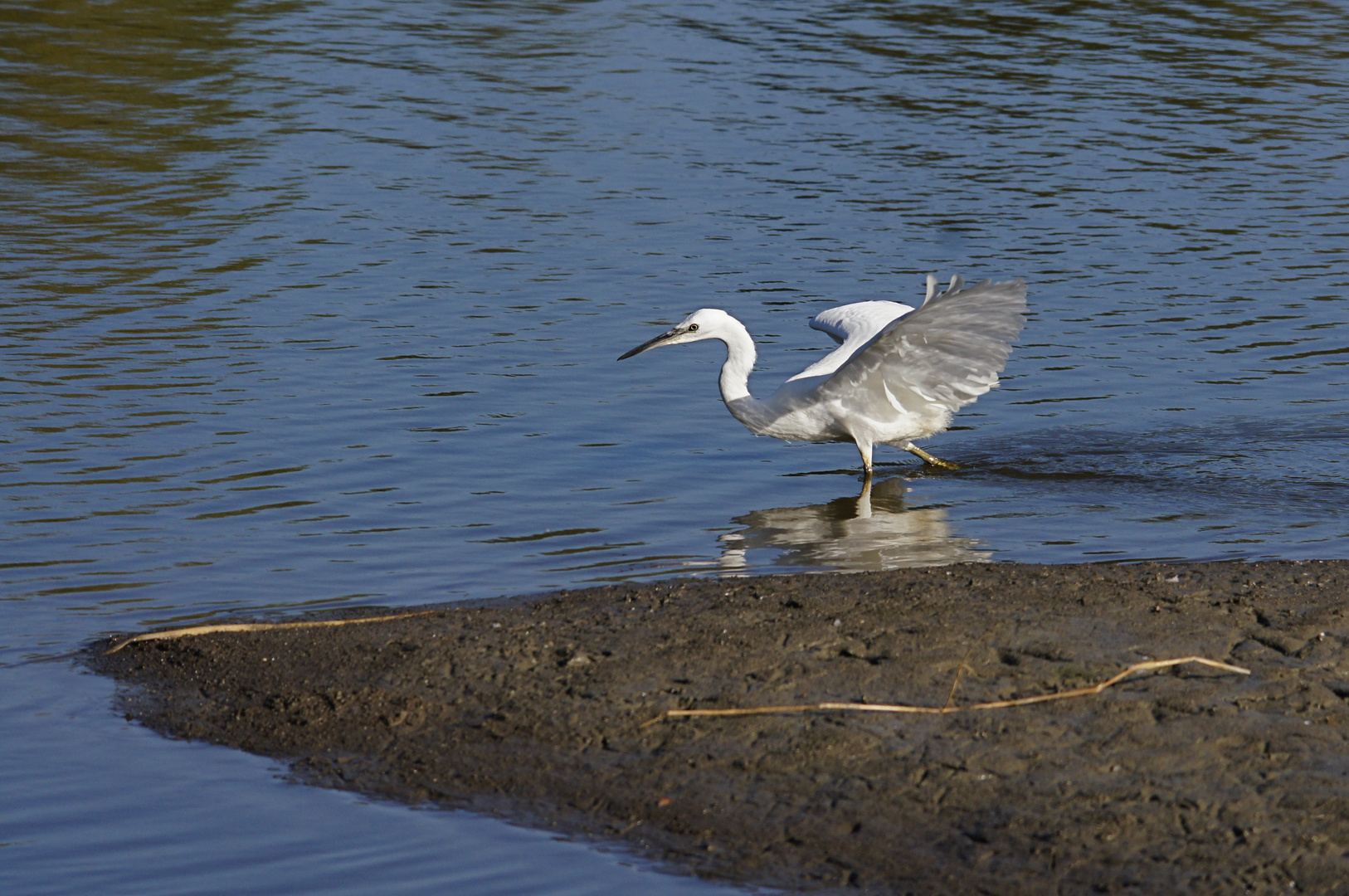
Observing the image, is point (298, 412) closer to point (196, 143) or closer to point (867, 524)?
point (867, 524)

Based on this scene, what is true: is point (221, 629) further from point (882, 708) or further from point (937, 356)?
point (937, 356)

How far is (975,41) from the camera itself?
84.4 feet

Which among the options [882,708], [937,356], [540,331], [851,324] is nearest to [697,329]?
[851,324]

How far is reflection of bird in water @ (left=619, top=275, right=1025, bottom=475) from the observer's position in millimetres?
8836

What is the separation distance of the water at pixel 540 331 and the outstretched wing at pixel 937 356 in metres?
0.61

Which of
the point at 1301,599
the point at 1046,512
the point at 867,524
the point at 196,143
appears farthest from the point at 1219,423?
the point at 196,143

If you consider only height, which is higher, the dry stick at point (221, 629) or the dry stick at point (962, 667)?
the dry stick at point (962, 667)

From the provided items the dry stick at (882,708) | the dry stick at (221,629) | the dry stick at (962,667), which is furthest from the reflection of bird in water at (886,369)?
the dry stick at (221,629)

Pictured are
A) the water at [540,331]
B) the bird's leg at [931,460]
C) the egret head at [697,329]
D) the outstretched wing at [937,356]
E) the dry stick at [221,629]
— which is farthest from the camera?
the bird's leg at [931,460]

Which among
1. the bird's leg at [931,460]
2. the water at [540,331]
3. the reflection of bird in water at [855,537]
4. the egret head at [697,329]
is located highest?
the egret head at [697,329]

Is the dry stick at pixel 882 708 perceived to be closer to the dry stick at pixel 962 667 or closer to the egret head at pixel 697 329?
the dry stick at pixel 962 667

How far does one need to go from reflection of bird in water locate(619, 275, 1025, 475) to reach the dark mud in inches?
79.5

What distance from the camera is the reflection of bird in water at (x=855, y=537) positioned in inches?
328

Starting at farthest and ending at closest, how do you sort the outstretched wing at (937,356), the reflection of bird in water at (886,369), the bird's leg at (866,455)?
the bird's leg at (866,455), the reflection of bird in water at (886,369), the outstretched wing at (937,356)
